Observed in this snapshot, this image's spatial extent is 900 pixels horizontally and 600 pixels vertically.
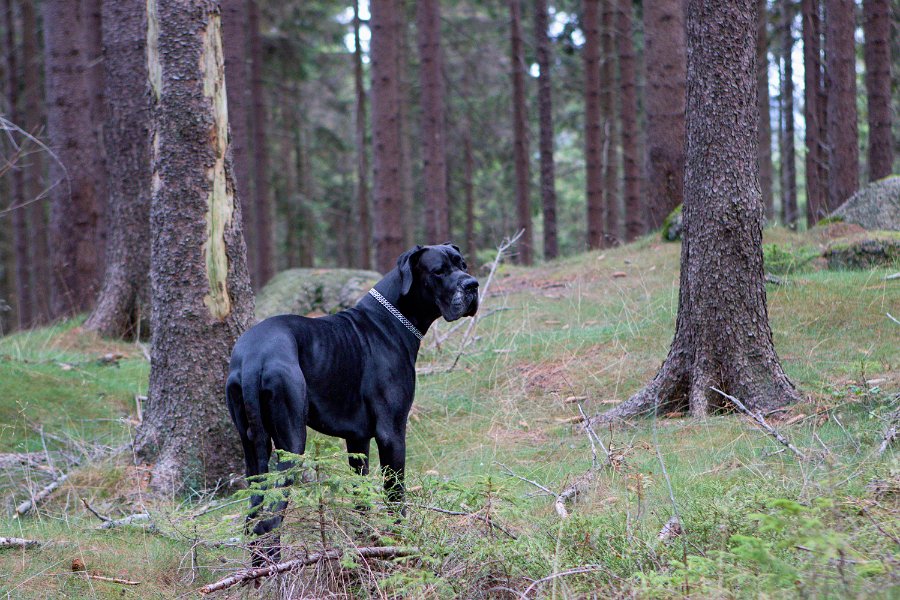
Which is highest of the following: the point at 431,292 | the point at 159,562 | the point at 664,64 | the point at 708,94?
the point at 664,64

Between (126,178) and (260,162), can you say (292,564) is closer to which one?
(126,178)

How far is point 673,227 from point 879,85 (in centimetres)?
621

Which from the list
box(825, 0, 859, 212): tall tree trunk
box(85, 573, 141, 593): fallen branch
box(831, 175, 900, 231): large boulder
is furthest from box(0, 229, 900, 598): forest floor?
box(825, 0, 859, 212): tall tree trunk

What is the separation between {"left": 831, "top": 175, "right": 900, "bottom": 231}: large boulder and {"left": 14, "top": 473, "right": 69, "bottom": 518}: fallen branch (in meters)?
10.0

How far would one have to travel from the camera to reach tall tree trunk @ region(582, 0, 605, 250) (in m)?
18.8

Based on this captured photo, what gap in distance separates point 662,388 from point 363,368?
281 cm

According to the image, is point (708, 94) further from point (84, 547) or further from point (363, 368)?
point (84, 547)

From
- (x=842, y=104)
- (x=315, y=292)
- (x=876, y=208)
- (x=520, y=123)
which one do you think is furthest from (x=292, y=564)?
(x=520, y=123)

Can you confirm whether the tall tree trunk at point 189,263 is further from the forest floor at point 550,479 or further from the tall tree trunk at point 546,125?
the tall tree trunk at point 546,125

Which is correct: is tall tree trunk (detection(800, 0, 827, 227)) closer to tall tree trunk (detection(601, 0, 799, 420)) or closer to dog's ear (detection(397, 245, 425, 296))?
tall tree trunk (detection(601, 0, 799, 420))

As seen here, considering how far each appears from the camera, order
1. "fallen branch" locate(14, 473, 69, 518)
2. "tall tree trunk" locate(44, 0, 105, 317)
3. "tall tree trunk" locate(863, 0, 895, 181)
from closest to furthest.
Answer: "fallen branch" locate(14, 473, 69, 518) < "tall tree trunk" locate(44, 0, 105, 317) < "tall tree trunk" locate(863, 0, 895, 181)

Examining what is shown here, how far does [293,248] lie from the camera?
94.9 ft

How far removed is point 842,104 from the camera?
14547 mm

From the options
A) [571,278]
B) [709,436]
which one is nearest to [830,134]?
[571,278]
